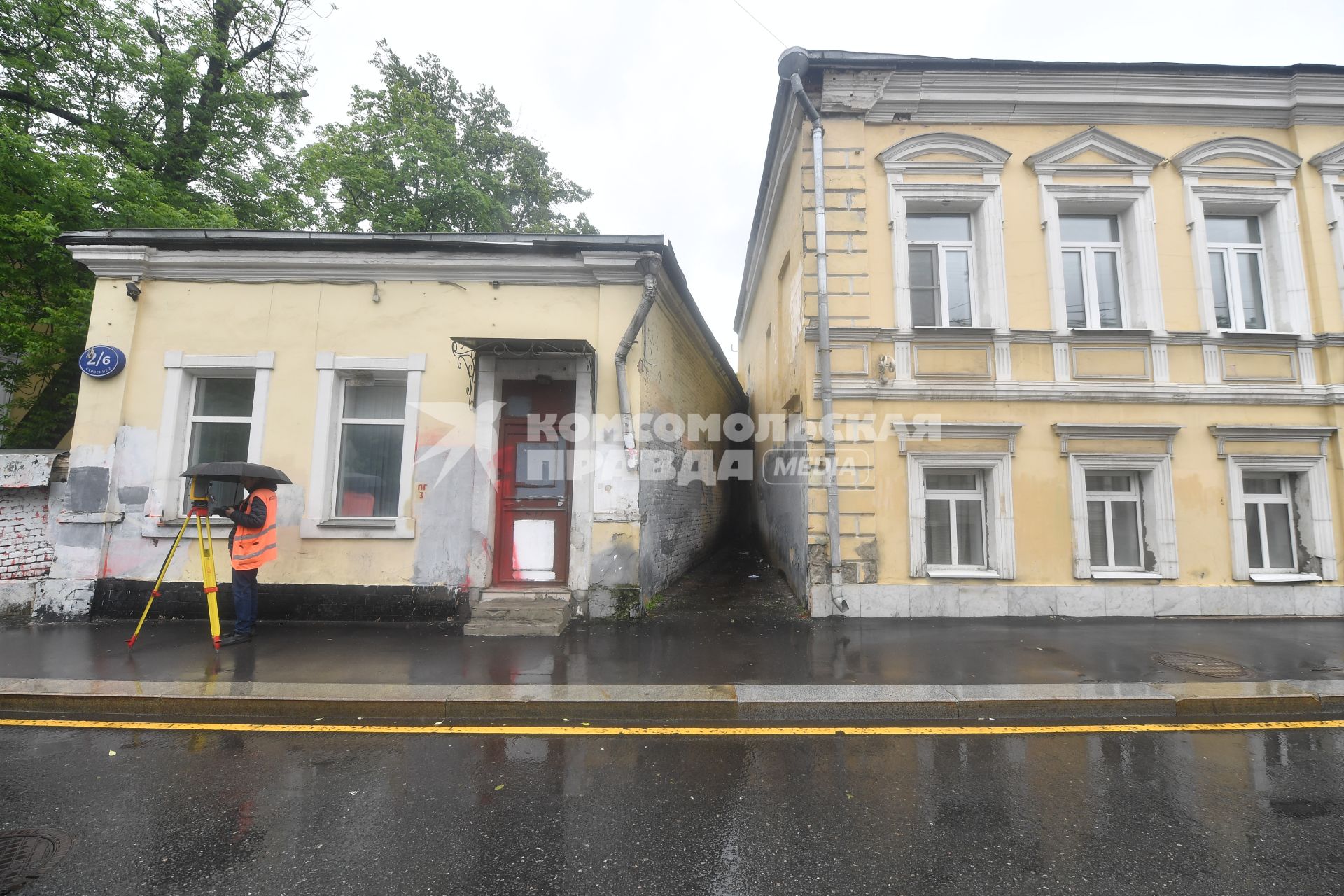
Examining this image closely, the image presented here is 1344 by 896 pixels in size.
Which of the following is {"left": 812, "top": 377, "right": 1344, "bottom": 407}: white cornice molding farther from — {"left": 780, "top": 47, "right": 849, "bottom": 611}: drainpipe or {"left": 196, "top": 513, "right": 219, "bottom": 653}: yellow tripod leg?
{"left": 196, "top": 513, "right": 219, "bottom": 653}: yellow tripod leg

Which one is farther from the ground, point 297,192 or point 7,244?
point 297,192

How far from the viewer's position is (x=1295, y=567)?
7.45 meters

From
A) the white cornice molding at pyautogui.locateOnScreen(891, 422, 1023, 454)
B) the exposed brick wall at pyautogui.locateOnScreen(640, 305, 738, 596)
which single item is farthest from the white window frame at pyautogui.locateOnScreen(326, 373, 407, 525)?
the white cornice molding at pyautogui.locateOnScreen(891, 422, 1023, 454)

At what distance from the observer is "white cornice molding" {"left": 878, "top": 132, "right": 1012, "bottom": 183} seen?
7.66 metres

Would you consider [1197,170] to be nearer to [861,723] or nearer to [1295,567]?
[1295,567]

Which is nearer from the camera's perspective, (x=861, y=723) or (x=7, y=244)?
(x=861, y=723)

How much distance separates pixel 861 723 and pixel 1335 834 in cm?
239

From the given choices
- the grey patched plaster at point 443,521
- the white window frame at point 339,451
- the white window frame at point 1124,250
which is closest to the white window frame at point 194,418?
the white window frame at point 339,451

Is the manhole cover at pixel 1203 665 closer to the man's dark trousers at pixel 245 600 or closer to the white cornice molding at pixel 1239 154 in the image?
the white cornice molding at pixel 1239 154

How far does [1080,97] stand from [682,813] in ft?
33.1

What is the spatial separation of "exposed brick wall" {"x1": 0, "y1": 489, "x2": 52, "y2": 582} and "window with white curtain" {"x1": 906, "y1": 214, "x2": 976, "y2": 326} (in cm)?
1178

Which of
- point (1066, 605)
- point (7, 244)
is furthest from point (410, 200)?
point (1066, 605)

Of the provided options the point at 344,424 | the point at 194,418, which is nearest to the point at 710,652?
the point at 344,424

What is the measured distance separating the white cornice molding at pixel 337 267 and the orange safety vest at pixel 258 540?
9.95ft
